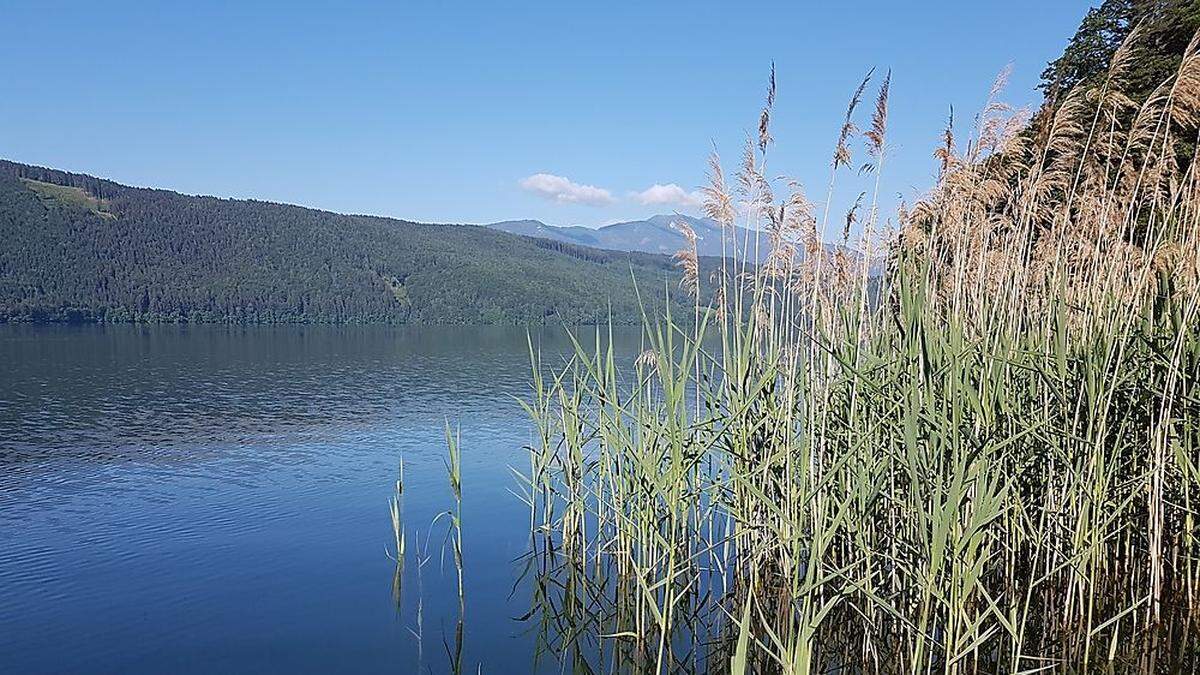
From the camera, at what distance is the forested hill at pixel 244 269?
10006 centimetres

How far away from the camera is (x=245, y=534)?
996 cm

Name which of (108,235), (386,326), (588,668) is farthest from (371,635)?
(108,235)

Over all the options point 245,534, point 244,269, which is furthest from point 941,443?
point 244,269

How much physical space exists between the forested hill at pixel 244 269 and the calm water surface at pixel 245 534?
69.1 metres

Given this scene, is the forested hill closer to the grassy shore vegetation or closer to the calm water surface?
the calm water surface

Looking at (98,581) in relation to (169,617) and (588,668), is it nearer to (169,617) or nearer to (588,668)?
(169,617)

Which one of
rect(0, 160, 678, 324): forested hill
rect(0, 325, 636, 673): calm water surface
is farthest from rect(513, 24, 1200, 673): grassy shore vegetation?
rect(0, 160, 678, 324): forested hill

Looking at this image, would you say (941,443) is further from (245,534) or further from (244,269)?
(244,269)

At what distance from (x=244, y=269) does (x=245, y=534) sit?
119 m

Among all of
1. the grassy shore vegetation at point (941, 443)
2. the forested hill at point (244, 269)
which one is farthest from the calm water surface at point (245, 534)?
the forested hill at point (244, 269)

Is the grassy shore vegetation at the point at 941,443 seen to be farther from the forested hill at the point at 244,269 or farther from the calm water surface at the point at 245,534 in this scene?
the forested hill at the point at 244,269

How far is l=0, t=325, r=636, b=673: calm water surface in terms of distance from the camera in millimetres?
6418

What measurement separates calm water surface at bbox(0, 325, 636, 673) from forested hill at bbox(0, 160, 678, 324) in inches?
2720

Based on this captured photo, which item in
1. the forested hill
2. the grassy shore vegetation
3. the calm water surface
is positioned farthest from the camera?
the forested hill
